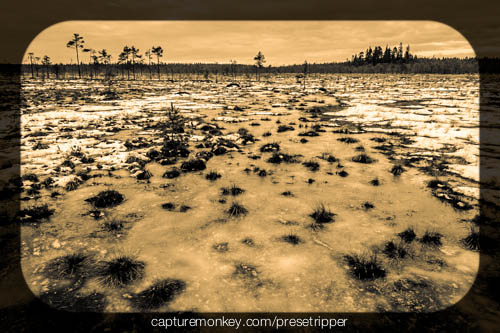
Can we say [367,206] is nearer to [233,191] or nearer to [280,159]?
[233,191]

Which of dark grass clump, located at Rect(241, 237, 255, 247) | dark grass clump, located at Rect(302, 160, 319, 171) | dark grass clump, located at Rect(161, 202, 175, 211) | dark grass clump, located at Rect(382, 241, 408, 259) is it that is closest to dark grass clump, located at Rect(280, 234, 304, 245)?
dark grass clump, located at Rect(241, 237, 255, 247)

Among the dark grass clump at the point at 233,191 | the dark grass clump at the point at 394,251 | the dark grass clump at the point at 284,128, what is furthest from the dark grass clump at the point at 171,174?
the dark grass clump at the point at 284,128

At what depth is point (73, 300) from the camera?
5.34m

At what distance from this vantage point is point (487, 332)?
4645 millimetres

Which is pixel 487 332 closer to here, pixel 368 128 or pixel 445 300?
pixel 445 300

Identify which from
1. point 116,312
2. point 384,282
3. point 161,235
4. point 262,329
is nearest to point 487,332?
point 384,282

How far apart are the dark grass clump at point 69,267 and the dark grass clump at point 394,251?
24.8 ft

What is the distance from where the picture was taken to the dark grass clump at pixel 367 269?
606 centimetres

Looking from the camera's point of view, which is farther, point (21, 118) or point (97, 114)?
point (97, 114)

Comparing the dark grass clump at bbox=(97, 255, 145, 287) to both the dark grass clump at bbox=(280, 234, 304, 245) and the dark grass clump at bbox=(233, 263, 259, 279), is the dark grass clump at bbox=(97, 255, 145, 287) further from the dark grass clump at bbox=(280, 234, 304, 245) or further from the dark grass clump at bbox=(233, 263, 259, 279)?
the dark grass clump at bbox=(280, 234, 304, 245)

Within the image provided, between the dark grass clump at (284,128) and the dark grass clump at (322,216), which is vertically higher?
the dark grass clump at (284,128)

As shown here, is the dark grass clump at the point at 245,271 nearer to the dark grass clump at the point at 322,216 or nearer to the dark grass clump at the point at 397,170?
the dark grass clump at the point at 322,216

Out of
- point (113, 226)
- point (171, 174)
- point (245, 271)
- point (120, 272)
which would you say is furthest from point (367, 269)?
point (171, 174)

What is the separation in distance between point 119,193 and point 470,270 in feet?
38.0
